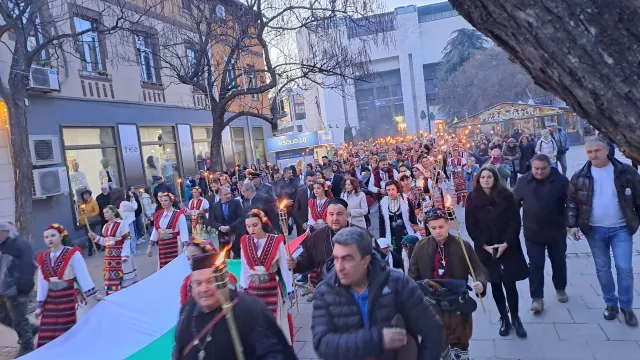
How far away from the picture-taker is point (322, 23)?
12695 mm

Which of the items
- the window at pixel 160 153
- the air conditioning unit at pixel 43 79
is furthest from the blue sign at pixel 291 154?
the air conditioning unit at pixel 43 79

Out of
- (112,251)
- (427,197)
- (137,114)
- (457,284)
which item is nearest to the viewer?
(457,284)

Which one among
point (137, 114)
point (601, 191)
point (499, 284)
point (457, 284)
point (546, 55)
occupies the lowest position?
point (499, 284)

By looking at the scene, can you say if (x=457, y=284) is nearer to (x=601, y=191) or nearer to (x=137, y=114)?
(x=601, y=191)

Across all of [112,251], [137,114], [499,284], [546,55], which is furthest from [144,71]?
[546,55]

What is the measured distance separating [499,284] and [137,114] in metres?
15.2

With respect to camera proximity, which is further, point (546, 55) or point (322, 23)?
point (322, 23)

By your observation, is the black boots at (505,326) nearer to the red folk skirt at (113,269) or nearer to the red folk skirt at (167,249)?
the red folk skirt at (167,249)

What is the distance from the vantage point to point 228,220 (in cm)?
799

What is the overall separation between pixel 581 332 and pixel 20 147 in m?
9.62

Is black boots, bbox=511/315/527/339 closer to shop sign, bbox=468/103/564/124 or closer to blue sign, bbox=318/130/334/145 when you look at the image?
blue sign, bbox=318/130/334/145

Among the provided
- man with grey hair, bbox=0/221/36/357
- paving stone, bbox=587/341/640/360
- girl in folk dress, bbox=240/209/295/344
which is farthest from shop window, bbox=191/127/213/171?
paving stone, bbox=587/341/640/360

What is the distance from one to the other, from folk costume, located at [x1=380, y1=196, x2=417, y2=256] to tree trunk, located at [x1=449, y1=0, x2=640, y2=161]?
5472 mm

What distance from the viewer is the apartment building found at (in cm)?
1272
